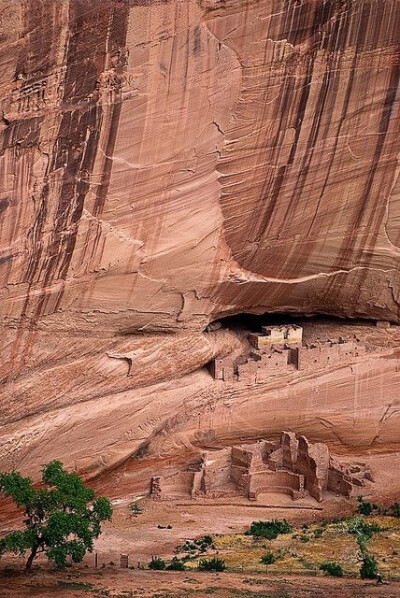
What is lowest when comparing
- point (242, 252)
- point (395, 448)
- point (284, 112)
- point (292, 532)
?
point (292, 532)

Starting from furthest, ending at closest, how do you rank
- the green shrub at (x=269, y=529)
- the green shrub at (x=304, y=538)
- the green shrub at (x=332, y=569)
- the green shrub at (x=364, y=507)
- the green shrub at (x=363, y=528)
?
1. the green shrub at (x=364, y=507)
2. the green shrub at (x=363, y=528)
3. the green shrub at (x=269, y=529)
4. the green shrub at (x=304, y=538)
5. the green shrub at (x=332, y=569)

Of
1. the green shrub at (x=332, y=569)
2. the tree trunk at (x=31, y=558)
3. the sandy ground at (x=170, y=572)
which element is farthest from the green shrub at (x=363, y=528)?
the tree trunk at (x=31, y=558)

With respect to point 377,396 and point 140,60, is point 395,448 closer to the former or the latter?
point 377,396

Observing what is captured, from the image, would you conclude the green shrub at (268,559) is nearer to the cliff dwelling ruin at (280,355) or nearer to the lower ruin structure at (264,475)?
the lower ruin structure at (264,475)

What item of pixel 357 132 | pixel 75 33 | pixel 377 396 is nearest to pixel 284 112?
pixel 357 132

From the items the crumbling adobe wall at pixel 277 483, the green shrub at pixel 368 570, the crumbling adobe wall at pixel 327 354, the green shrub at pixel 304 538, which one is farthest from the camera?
the crumbling adobe wall at pixel 327 354

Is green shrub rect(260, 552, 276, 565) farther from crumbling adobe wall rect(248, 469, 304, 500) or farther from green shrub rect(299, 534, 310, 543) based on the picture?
crumbling adobe wall rect(248, 469, 304, 500)
